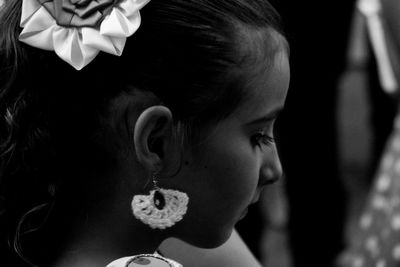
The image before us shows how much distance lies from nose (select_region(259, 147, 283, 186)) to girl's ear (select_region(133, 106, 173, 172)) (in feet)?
0.61

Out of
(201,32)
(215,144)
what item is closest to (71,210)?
(215,144)

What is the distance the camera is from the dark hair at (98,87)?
1.41m

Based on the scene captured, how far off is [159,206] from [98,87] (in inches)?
8.7

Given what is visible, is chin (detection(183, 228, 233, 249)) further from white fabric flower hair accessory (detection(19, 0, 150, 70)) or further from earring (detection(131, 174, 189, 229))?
white fabric flower hair accessory (detection(19, 0, 150, 70))

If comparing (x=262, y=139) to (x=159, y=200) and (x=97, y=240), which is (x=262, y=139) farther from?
(x=97, y=240)

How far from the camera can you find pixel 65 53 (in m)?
1.38

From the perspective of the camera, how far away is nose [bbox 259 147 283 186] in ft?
5.02

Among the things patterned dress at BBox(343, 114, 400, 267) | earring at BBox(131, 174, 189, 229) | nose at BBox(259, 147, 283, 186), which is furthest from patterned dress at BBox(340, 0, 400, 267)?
earring at BBox(131, 174, 189, 229)

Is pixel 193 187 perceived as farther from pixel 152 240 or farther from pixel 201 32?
pixel 201 32

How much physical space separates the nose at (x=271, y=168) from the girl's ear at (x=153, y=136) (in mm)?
187

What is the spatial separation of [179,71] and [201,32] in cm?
7

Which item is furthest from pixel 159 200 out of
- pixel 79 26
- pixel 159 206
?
pixel 79 26

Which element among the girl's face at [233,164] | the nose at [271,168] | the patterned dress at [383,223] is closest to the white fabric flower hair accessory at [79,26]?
the girl's face at [233,164]

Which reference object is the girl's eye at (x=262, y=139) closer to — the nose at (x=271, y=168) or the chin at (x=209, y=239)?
the nose at (x=271, y=168)
